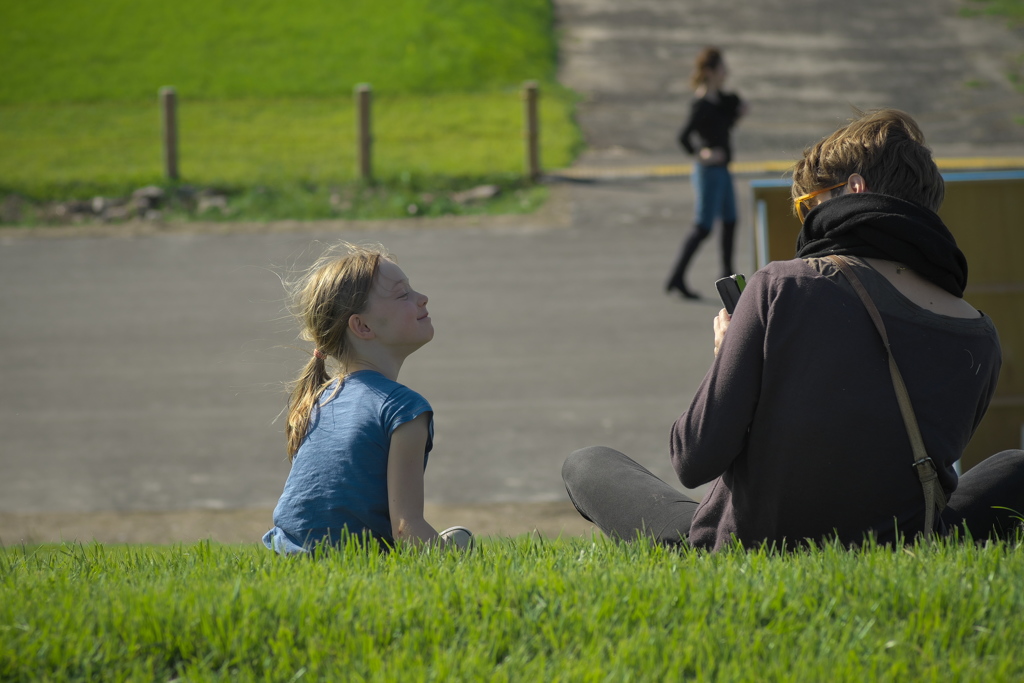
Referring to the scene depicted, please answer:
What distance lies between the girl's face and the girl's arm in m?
0.33

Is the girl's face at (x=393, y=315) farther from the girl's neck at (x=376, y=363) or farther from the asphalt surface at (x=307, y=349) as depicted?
the asphalt surface at (x=307, y=349)

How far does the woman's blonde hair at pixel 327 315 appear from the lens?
3.21 metres

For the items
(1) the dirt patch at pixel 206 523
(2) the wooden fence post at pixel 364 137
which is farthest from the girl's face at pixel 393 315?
(2) the wooden fence post at pixel 364 137

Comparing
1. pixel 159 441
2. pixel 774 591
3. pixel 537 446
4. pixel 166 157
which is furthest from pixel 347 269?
pixel 166 157

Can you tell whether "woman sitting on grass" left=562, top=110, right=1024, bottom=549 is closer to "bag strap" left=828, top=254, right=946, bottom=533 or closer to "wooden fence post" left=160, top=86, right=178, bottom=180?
"bag strap" left=828, top=254, right=946, bottom=533

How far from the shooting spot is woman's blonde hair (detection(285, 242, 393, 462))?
10.5 feet

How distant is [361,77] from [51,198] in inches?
470

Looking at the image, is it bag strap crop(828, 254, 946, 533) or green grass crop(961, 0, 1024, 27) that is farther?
green grass crop(961, 0, 1024, 27)

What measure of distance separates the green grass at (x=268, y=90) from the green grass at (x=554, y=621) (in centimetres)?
1424

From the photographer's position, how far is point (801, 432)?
99.7 inches

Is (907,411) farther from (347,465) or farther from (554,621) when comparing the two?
(347,465)

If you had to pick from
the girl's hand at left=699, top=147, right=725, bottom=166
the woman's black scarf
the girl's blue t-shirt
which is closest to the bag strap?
the woman's black scarf

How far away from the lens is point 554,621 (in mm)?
2393

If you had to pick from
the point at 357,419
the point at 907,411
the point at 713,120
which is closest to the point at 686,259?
the point at 713,120
